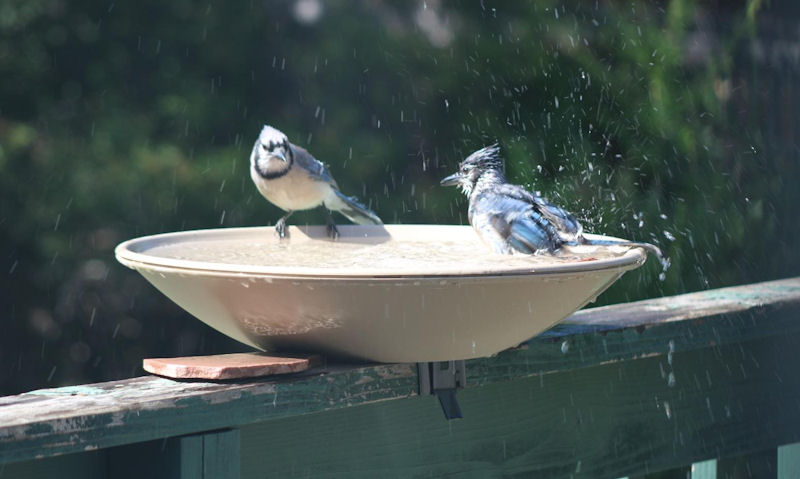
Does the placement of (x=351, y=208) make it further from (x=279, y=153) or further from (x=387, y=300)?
(x=387, y=300)

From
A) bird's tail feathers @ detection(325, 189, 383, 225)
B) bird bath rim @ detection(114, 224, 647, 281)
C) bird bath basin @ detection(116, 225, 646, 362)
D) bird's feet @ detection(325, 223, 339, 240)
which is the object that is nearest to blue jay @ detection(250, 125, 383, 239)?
bird's tail feathers @ detection(325, 189, 383, 225)

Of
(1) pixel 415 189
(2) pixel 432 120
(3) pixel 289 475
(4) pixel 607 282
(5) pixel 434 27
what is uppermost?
(5) pixel 434 27

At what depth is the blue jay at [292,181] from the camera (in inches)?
93.1

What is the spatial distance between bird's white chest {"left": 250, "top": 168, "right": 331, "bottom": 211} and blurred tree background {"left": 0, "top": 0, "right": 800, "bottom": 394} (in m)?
0.75

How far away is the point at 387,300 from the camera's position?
1.08 m

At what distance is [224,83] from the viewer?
13.2 feet

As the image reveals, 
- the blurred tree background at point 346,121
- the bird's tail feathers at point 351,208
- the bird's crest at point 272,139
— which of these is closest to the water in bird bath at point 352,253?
the bird's tail feathers at point 351,208

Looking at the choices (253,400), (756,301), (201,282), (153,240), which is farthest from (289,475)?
(756,301)

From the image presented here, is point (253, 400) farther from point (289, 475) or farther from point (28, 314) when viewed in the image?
point (28, 314)

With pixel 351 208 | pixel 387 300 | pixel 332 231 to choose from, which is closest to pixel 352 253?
pixel 332 231

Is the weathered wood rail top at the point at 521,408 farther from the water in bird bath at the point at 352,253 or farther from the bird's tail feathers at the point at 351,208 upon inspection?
the bird's tail feathers at the point at 351,208

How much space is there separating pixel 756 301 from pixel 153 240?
40.0 inches

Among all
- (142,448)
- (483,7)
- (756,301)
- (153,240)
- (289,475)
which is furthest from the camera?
(483,7)

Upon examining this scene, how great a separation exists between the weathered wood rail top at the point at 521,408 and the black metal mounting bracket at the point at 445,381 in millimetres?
20
